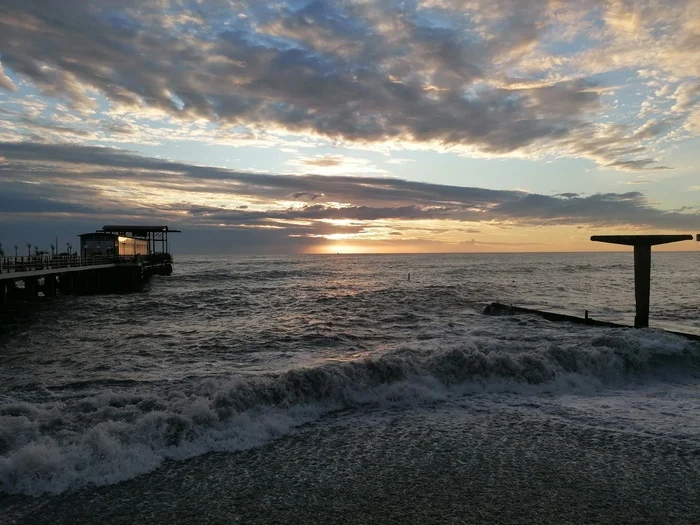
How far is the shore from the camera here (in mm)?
5852

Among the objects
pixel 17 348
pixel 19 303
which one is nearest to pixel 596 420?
pixel 17 348

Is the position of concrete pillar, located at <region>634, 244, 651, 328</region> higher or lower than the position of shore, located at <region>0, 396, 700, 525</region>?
higher

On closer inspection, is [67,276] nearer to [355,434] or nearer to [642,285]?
[355,434]

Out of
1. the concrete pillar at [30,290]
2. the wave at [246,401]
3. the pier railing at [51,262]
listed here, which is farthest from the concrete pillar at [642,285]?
the concrete pillar at [30,290]

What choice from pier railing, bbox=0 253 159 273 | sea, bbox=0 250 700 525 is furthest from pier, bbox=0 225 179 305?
sea, bbox=0 250 700 525

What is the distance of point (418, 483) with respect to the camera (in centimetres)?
664

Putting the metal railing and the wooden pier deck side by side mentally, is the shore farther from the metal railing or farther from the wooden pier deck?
the metal railing

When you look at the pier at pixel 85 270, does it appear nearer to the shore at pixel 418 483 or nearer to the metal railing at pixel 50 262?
the metal railing at pixel 50 262

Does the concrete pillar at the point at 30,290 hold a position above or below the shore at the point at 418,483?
below

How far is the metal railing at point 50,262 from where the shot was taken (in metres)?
32.3

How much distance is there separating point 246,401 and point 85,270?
43.3 metres

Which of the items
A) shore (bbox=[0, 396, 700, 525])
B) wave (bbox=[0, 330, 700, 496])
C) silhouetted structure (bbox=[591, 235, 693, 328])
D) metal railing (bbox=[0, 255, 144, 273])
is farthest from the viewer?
metal railing (bbox=[0, 255, 144, 273])

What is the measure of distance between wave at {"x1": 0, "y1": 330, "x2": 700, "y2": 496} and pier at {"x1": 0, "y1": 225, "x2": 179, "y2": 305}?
2507 centimetres

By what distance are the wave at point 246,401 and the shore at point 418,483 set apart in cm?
53
